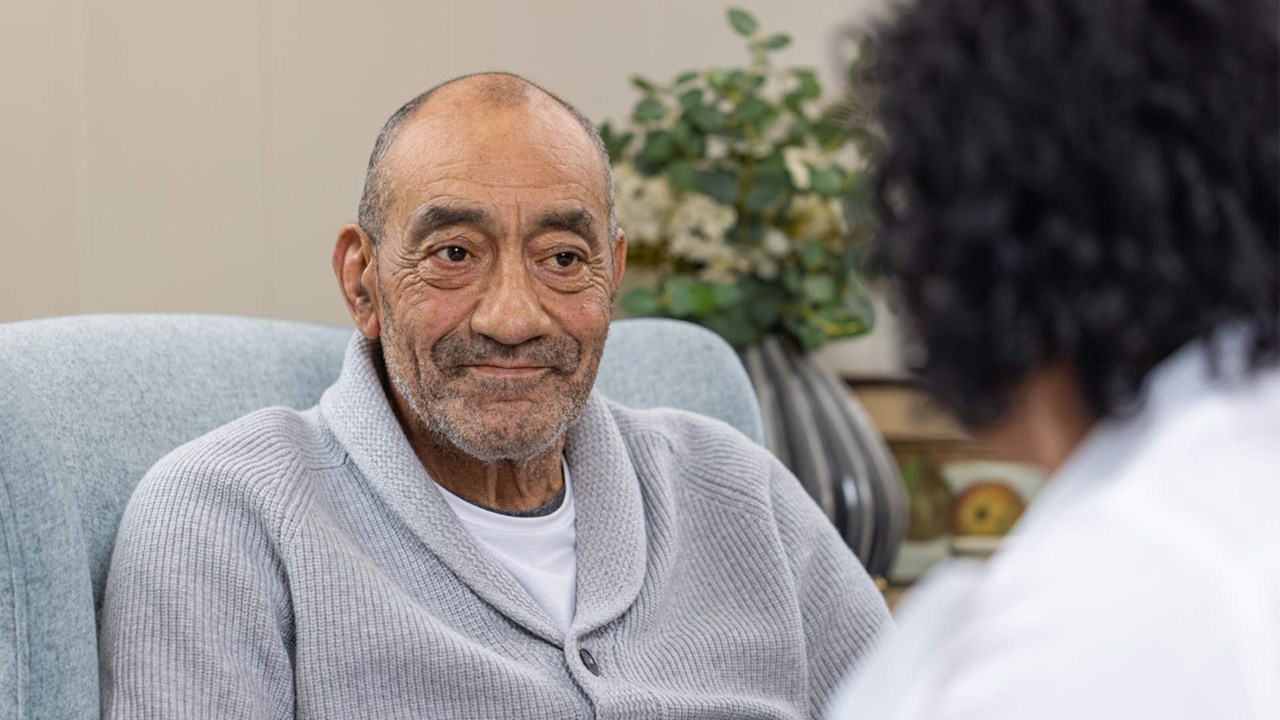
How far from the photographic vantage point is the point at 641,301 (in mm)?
2672

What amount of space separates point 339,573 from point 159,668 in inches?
7.5

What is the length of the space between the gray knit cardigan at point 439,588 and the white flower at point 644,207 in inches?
38.9

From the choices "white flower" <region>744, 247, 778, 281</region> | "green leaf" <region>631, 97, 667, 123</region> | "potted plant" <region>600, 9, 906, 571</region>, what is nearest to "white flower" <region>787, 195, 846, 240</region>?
"potted plant" <region>600, 9, 906, 571</region>

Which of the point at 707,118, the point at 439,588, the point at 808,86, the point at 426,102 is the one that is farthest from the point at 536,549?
the point at 808,86

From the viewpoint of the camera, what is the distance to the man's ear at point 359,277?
156 centimetres

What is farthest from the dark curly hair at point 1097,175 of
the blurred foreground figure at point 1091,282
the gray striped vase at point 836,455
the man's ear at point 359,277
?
the gray striped vase at point 836,455

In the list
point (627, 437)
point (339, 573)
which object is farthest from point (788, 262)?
point (339, 573)

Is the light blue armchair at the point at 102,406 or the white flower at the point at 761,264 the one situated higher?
the light blue armchair at the point at 102,406

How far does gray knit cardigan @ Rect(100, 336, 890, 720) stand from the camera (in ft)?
4.05

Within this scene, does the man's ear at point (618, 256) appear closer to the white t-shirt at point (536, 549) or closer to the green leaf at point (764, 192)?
the white t-shirt at point (536, 549)

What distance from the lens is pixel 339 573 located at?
1.32m

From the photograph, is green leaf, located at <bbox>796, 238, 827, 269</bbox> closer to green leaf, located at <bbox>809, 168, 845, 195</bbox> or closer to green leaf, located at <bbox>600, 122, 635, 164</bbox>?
green leaf, located at <bbox>809, 168, 845, 195</bbox>

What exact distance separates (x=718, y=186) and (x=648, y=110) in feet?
0.66

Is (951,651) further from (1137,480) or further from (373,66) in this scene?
(373,66)
